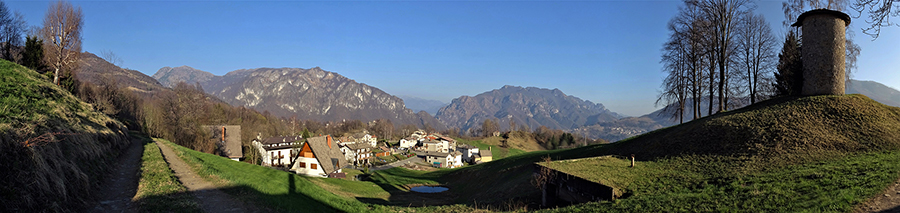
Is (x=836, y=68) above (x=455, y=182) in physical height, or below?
above

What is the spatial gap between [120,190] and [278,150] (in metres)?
63.6

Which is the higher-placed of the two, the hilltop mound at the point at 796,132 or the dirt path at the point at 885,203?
the hilltop mound at the point at 796,132

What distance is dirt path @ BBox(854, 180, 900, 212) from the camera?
30.3ft

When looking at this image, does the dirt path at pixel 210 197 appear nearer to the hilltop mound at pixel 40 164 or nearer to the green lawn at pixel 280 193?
the green lawn at pixel 280 193

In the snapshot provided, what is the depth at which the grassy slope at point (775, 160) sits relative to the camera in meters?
11.2

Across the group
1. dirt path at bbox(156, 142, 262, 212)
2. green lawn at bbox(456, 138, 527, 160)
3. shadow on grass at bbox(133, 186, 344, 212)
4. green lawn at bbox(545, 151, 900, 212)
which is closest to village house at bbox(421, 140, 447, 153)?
green lawn at bbox(456, 138, 527, 160)

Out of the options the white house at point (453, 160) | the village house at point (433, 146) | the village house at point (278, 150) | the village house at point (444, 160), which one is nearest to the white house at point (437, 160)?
the village house at point (444, 160)

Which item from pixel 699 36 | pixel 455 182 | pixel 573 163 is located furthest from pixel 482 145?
pixel 573 163

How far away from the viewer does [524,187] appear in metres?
26.0

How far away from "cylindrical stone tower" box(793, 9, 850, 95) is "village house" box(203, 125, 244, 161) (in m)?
62.6

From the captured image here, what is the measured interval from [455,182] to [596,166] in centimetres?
2754

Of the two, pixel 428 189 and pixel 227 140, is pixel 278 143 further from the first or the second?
pixel 428 189

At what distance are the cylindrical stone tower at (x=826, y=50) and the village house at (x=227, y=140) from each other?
205ft

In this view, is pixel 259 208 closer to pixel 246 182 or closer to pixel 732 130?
pixel 246 182
